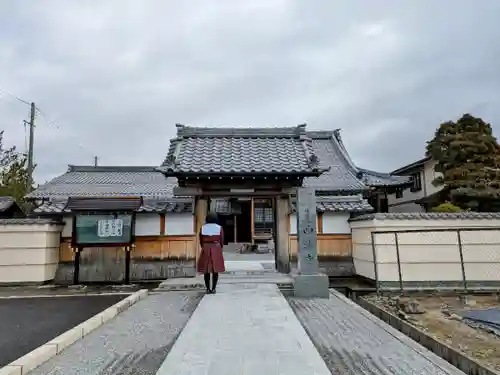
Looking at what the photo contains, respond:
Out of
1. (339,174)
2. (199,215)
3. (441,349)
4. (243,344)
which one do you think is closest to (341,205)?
(199,215)

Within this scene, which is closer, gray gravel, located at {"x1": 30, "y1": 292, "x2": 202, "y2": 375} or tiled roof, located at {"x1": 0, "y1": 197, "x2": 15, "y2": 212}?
gray gravel, located at {"x1": 30, "y1": 292, "x2": 202, "y2": 375}

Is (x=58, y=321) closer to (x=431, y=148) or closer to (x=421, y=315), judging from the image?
(x=421, y=315)

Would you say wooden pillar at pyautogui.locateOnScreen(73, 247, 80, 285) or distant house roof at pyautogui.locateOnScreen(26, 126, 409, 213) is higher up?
distant house roof at pyautogui.locateOnScreen(26, 126, 409, 213)

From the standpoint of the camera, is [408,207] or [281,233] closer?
[281,233]

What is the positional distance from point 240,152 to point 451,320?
650 centimetres

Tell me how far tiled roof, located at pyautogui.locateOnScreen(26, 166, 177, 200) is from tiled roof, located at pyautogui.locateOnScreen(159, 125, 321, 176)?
19.2 ft

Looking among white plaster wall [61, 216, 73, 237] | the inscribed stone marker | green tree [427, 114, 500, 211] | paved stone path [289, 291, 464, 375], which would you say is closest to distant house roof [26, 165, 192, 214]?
white plaster wall [61, 216, 73, 237]

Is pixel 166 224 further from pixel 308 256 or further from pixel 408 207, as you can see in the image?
pixel 408 207

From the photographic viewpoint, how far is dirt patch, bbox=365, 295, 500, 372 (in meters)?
4.72

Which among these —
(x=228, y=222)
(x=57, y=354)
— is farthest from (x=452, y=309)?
(x=228, y=222)

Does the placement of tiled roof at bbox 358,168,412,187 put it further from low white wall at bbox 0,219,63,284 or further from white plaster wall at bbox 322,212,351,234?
low white wall at bbox 0,219,63,284

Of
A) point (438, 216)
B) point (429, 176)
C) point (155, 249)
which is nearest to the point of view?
point (438, 216)

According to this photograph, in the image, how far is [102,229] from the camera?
34.3ft

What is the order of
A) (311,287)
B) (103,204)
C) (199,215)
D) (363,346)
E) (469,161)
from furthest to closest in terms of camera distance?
(469,161), (103,204), (199,215), (311,287), (363,346)
